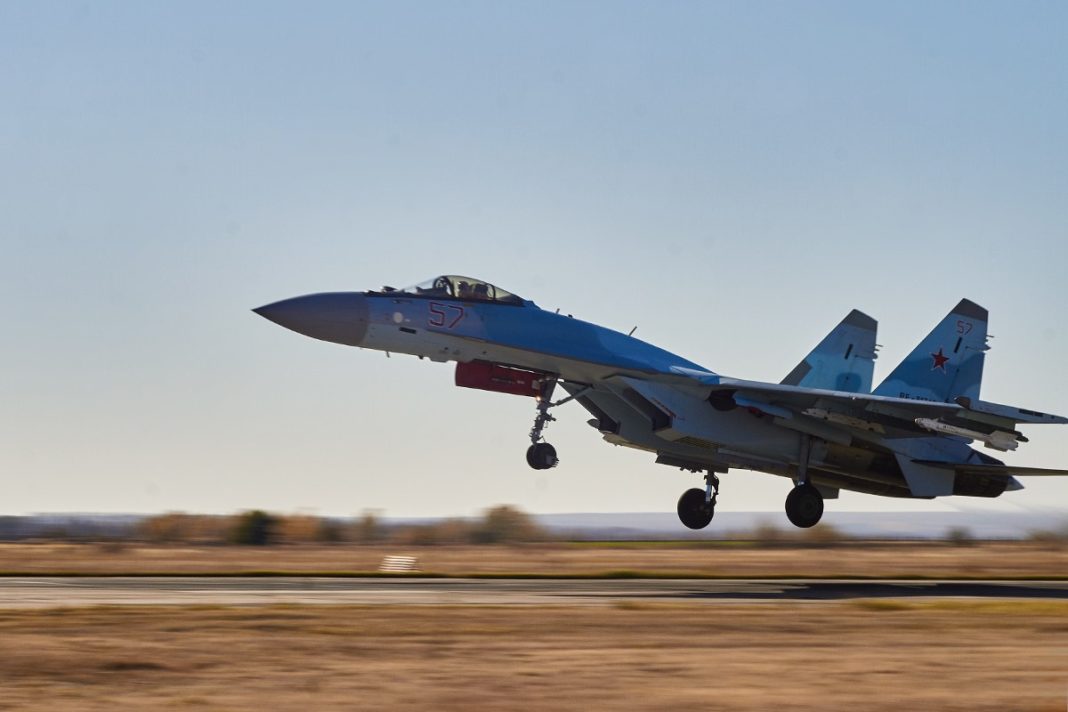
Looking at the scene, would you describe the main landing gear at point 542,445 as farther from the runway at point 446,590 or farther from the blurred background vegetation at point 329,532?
the blurred background vegetation at point 329,532

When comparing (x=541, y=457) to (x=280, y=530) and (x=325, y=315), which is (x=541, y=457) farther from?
(x=280, y=530)

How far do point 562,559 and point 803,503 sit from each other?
7.37 m

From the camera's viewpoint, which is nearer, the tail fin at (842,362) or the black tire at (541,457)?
the black tire at (541,457)

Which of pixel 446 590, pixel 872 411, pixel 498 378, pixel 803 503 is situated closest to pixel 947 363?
pixel 872 411

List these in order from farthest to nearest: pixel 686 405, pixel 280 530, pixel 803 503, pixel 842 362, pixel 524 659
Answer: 1. pixel 280 530
2. pixel 842 362
3. pixel 803 503
4. pixel 686 405
5. pixel 524 659

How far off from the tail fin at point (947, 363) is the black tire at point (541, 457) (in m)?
9.04

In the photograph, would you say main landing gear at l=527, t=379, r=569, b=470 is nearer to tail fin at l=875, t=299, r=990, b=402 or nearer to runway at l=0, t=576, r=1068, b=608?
runway at l=0, t=576, r=1068, b=608

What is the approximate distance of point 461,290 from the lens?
2366 centimetres

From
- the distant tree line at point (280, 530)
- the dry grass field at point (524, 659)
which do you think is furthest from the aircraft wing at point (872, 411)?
the distant tree line at point (280, 530)

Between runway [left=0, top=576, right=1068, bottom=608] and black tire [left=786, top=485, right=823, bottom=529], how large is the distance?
217 centimetres

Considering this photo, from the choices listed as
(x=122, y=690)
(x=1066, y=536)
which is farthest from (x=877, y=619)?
(x=1066, y=536)

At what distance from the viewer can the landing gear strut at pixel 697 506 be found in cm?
2803

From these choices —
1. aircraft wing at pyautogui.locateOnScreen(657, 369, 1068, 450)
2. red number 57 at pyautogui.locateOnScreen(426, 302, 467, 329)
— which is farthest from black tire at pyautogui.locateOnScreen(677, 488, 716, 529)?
red number 57 at pyautogui.locateOnScreen(426, 302, 467, 329)

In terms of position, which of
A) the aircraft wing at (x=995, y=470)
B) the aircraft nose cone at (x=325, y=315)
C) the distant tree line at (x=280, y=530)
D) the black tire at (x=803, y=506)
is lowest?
the distant tree line at (x=280, y=530)
